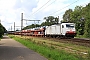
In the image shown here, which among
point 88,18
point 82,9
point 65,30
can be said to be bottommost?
point 65,30

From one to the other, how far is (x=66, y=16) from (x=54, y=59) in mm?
111624

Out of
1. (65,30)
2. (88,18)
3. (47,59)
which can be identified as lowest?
(47,59)

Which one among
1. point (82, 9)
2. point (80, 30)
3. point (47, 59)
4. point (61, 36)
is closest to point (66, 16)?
point (82, 9)

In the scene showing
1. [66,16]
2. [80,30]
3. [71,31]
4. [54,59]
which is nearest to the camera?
[54,59]

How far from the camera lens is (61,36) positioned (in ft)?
150

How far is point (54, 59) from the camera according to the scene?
1358 centimetres

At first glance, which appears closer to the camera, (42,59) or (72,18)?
(42,59)

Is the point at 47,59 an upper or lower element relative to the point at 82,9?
lower

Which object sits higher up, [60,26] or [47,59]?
[60,26]

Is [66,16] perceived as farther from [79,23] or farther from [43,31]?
[43,31]

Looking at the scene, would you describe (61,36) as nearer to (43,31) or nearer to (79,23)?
(43,31)

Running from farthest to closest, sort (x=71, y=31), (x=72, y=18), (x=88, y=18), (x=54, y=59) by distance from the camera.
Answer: (x=72, y=18) → (x=88, y=18) → (x=71, y=31) → (x=54, y=59)

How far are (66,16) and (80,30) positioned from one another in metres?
39.4

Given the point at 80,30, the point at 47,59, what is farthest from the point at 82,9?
the point at 47,59
